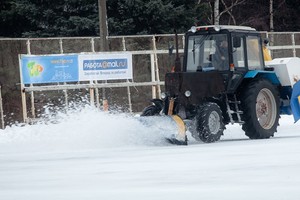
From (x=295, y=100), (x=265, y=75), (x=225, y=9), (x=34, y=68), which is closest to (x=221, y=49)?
(x=265, y=75)

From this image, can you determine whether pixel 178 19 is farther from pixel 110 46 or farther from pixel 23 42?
pixel 23 42

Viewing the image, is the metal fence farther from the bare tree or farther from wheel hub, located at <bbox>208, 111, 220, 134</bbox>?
the bare tree

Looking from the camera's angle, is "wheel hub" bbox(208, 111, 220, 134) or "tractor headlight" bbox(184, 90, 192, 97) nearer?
"wheel hub" bbox(208, 111, 220, 134)

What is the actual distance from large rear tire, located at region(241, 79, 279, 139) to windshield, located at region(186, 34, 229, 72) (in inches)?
29.2

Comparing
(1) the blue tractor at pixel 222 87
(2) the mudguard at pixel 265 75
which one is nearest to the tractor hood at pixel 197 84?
(1) the blue tractor at pixel 222 87

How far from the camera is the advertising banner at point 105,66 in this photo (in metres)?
27.0

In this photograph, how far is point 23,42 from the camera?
28078 mm

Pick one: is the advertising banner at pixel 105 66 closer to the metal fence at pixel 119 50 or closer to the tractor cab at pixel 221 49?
the metal fence at pixel 119 50

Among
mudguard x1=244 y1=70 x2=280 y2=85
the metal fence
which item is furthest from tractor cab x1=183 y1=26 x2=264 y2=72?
the metal fence

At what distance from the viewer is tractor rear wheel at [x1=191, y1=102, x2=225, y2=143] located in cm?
1788

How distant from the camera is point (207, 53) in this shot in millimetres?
19219

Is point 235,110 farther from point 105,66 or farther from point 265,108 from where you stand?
point 105,66

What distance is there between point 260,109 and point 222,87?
1.20 metres

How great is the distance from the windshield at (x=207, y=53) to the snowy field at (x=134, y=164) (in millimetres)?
1613
